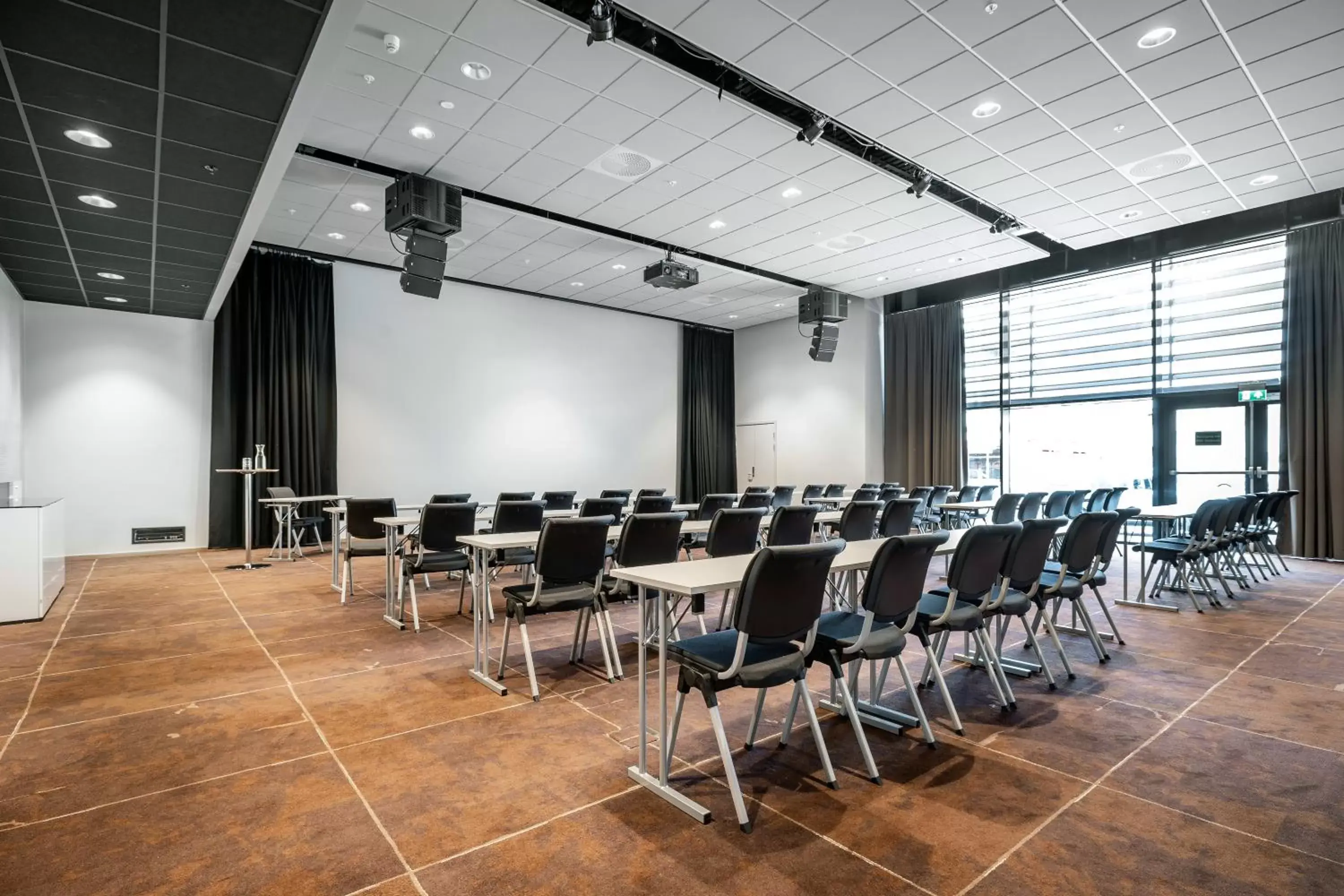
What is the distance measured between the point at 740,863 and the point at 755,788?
0.47 meters

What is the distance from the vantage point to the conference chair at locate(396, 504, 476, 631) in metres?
4.67

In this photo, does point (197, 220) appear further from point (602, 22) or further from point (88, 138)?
point (602, 22)

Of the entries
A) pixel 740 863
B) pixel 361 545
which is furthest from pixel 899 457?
pixel 740 863

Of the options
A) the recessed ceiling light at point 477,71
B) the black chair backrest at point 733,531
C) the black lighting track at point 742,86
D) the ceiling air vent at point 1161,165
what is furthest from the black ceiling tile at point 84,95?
the ceiling air vent at point 1161,165

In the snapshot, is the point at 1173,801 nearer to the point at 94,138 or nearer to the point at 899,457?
the point at 94,138

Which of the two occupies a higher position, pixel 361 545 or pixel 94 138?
pixel 94 138

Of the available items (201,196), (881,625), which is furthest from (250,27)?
(881,625)

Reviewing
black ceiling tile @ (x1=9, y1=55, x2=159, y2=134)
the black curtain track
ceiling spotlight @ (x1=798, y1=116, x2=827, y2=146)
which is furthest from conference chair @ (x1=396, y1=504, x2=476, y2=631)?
the black curtain track

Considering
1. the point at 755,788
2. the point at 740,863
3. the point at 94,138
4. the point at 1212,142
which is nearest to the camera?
the point at 740,863

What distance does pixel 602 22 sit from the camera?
4.10 m

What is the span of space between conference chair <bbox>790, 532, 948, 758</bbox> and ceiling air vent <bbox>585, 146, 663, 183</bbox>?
478cm

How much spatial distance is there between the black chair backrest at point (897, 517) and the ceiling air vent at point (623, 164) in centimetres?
382

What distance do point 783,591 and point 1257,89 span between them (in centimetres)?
595

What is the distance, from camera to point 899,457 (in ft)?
39.3
